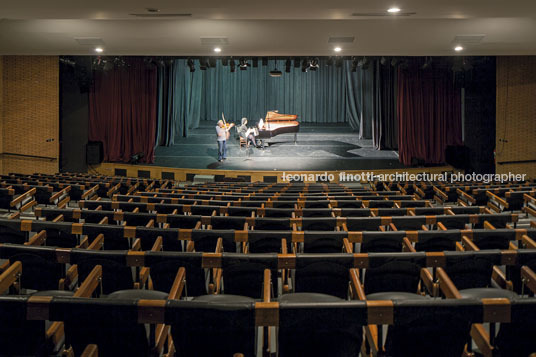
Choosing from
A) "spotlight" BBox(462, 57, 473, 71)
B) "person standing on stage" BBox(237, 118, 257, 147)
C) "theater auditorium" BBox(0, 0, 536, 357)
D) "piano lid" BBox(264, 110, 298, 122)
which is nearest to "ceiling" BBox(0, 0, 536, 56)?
"theater auditorium" BBox(0, 0, 536, 357)

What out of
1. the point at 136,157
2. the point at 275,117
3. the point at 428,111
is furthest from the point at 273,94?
the point at 136,157

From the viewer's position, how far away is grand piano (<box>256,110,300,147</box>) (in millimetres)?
17531

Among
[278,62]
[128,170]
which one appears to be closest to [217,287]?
[128,170]

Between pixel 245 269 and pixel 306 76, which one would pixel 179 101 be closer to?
pixel 306 76

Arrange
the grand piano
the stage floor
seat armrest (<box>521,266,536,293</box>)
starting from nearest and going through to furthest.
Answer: seat armrest (<box>521,266,536,293</box>)
the stage floor
the grand piano

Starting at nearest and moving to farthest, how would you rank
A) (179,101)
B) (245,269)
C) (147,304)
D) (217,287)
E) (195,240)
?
(147,304), (245,269), (217,287), (195,240), (179,101)

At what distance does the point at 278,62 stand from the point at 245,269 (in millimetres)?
19497

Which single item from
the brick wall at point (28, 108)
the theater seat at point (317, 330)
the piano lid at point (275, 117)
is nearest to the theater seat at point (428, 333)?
the theater seat at point (317, 330)

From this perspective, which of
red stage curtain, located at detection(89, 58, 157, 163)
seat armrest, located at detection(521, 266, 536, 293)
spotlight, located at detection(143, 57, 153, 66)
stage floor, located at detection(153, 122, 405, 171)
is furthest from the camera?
red stage curtain, located at detection(89, 58, 157, 163)

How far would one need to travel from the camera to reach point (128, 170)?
654 inches

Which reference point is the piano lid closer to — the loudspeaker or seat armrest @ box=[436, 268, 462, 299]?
the loudspeaker

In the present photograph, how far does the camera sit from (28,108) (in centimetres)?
1570

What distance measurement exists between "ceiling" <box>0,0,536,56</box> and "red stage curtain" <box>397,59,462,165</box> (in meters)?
4.69

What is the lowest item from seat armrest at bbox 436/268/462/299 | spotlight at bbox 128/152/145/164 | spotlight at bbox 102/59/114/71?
seat armrest at bbox 436/268/462/299
